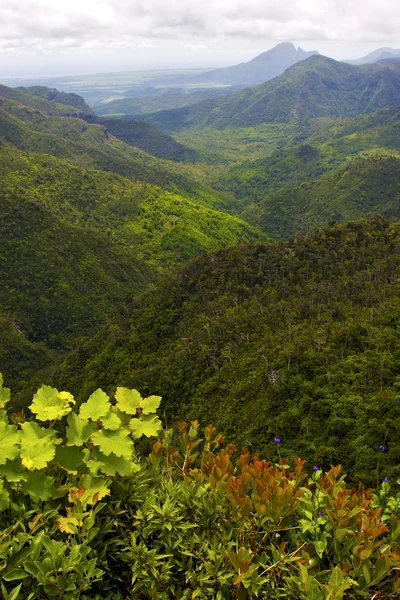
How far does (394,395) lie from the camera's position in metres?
20.3

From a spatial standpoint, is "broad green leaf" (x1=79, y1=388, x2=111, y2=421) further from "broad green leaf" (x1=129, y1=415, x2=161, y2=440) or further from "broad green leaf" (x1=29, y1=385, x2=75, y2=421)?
"broad green leaf" (x1=129, y1=415, x2=161, y2=440)

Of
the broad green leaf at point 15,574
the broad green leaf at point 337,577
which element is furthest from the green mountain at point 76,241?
the broad green leaf at point 337,577

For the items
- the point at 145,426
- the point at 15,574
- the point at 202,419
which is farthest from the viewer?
the point at 202,419

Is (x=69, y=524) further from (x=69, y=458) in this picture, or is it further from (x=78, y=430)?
(x=78, y=430)

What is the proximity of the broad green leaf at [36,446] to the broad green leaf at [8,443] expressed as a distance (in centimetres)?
8

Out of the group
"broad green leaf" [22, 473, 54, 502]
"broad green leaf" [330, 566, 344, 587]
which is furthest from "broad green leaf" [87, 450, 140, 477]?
"broad green leaf" [330, 566, 344, 587]

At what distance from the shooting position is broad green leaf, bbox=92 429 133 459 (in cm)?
356

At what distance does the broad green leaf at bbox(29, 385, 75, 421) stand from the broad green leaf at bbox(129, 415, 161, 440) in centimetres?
66

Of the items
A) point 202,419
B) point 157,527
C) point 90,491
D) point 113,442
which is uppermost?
point 113,442

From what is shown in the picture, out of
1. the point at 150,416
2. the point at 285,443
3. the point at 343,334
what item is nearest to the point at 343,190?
the point at 343,334

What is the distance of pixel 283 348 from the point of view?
1122 inches

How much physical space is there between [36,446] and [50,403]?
0.62 m

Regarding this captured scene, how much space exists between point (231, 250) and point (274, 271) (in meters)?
8.65

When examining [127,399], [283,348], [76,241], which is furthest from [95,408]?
[76,241]
